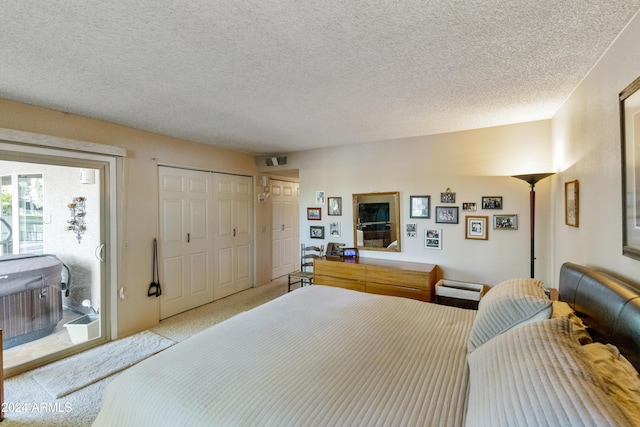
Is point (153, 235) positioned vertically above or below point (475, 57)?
below

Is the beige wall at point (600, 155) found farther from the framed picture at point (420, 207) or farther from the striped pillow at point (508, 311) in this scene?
the framed picture at point (420, 207)

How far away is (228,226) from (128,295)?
1673 millimetres

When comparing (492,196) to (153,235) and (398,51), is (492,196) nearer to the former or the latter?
(398,51)

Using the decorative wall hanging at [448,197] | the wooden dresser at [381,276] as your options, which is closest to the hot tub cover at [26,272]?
the wooden dresser at [381,276]

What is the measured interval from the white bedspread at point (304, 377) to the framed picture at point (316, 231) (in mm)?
2574

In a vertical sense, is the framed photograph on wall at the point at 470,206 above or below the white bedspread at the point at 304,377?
above

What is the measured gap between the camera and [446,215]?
140 inches

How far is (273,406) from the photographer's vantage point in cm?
Result: 106

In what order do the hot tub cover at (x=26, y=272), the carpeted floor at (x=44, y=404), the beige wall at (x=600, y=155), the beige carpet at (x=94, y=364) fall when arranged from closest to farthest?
the beige wall at (x=600, y=155), the carpeted floor at (x=44, y=404), the beige carpet at (x=94, y=364), the hot tub cover at (x=26, y=272)

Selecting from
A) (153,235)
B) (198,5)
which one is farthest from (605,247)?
(153,235)

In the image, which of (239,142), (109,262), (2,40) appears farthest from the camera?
(239,142)

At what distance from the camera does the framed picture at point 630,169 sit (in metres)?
1.29

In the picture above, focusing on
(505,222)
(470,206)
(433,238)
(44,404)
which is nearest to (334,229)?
(433,238)

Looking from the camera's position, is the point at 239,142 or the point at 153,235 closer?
the point at 153,235
